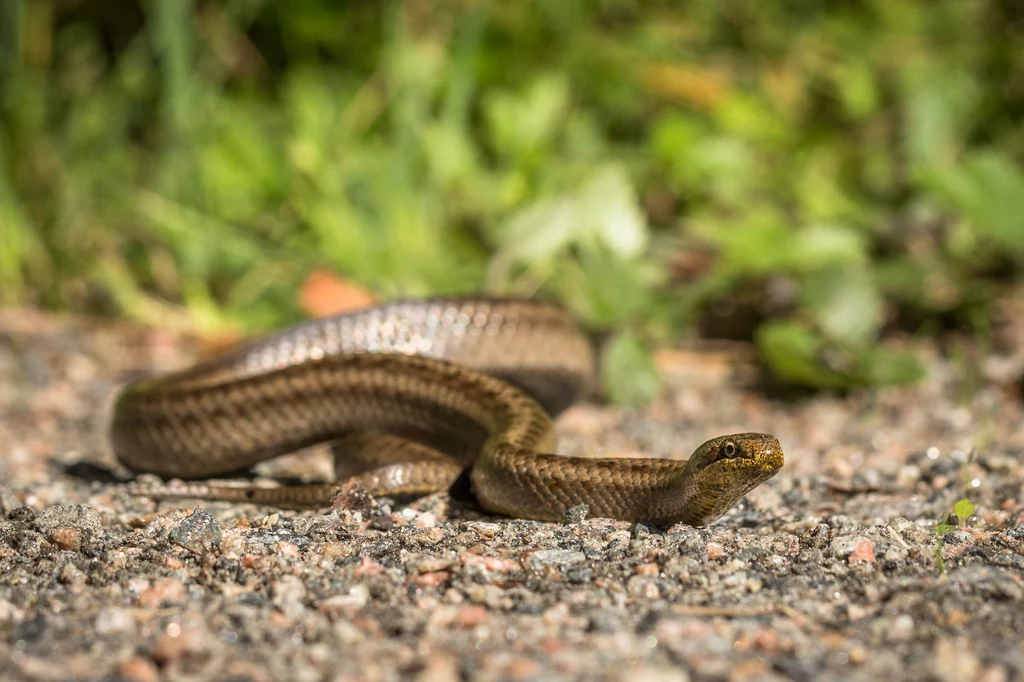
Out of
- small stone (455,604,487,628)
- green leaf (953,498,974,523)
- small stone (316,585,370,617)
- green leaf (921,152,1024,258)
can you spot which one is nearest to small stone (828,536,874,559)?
green leaf (953,498,974,523)

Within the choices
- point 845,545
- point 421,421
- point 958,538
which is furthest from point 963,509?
point 421,421

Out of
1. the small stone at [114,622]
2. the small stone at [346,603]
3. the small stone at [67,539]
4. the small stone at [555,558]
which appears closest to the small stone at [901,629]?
the small stone at [555,558]

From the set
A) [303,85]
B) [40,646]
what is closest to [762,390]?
[303,85]

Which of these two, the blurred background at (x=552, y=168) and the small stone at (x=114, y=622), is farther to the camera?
the blurred background at (x=552, y=168)

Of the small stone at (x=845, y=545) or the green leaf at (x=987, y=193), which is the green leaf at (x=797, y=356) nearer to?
the green leaf at (x=987, y=193)

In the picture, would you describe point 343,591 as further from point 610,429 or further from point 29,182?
point 29,182
